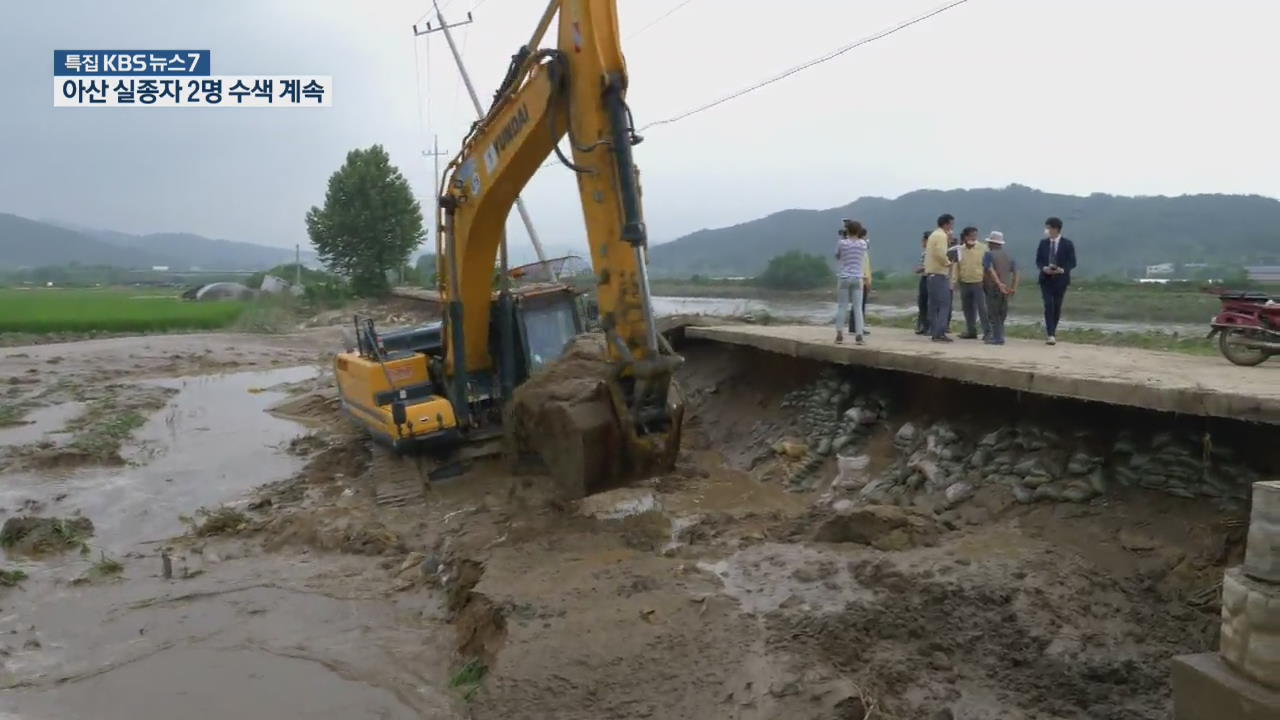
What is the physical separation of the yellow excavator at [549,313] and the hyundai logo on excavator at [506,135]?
2cm

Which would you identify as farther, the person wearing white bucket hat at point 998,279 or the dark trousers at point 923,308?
the dark trousers at point 923,308

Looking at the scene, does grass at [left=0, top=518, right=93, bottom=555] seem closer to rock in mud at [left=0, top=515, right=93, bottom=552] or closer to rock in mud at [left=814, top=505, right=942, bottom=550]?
rock in mud at [left=0, top=515, right=93, bottom=552]

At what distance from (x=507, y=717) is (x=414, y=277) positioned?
188 ft

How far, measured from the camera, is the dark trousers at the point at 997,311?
32.6 ft

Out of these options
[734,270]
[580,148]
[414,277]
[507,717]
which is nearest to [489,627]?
[507,717]

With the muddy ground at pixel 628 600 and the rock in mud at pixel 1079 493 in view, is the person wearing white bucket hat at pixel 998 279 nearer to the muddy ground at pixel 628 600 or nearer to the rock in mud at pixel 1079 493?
the muddy ground at pixel 628 600

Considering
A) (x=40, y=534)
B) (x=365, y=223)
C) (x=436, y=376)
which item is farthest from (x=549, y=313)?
(x=365, y=223)

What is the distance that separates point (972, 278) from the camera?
32.9 ft

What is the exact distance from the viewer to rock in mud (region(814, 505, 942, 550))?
590 cm

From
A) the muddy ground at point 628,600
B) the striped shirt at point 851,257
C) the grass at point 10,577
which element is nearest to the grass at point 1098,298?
the striped shirt at point 851,257

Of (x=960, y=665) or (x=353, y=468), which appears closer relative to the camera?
(x=960, y=665)

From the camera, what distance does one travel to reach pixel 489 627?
5.52 meters

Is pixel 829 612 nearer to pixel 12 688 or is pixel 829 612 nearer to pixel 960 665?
pixel 960 665

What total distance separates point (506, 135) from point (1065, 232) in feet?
61.9
